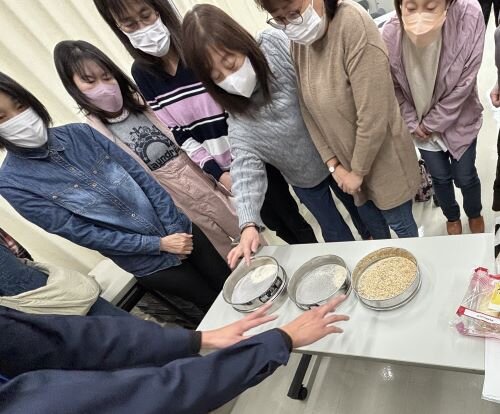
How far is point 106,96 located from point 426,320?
136 centimetres

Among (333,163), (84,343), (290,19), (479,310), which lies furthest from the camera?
(333,163)

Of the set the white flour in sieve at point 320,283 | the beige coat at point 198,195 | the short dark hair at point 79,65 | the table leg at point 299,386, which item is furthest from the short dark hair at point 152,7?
the table leg at point 299,386

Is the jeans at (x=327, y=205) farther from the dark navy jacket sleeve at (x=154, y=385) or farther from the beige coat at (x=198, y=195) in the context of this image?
the dark navy jacket sleeve at (x=154, y=385)

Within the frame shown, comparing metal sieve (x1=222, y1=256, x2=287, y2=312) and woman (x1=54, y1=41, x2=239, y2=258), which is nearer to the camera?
metal sieve (x1=222, y1=256, x2=287, y2=312)

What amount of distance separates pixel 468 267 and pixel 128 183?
47.6 inches

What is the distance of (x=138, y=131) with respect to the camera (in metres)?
1.58

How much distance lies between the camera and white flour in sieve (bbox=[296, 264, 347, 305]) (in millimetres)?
1019

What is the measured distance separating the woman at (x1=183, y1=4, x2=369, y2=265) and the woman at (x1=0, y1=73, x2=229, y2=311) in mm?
425

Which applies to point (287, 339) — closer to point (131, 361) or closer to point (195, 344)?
point (195, 344)

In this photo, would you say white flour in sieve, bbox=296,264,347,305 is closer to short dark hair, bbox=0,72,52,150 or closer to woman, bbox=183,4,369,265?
woman, bbox=183,4,369,265

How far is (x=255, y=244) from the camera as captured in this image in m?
1.25

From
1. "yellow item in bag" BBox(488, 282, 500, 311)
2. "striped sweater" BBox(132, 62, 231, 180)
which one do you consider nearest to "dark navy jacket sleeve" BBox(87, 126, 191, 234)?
"striped sweater" BBox(132, 62, 231, 180)

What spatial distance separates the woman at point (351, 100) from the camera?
101 cm

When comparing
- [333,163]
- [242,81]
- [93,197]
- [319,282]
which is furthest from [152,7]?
[319,282]
